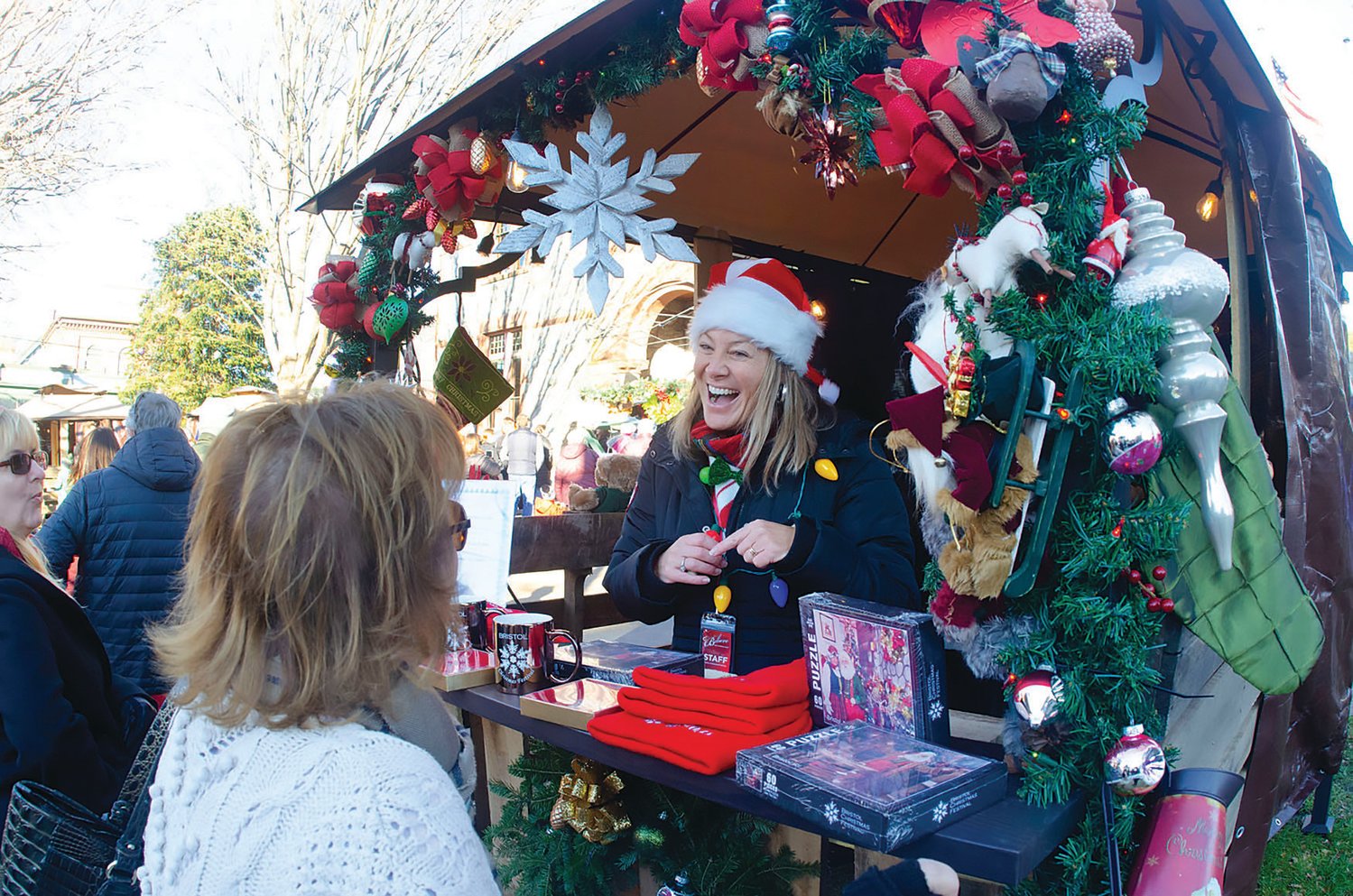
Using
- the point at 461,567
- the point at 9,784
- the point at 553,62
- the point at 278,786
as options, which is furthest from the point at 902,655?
the point at 553,62

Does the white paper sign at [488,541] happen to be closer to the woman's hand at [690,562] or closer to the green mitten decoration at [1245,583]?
the woman's hand at [690,562]

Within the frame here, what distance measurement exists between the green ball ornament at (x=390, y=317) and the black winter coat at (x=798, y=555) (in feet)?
4.95

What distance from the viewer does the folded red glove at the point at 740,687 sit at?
1615mm

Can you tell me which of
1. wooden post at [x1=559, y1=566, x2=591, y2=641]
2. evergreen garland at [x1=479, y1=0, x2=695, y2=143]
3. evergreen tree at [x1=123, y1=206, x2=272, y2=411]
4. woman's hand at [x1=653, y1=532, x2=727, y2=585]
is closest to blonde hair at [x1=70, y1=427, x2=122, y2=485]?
wooden post at [x1=559, y1=566, x2=591, y2=641]

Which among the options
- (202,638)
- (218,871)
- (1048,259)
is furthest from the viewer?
(1048,259)

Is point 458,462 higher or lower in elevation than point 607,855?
higher

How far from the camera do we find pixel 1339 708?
9.05 ft

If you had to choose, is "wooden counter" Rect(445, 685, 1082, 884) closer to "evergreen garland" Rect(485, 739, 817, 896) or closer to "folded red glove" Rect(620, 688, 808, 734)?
"folded red glove" Rect(620, 688, 808, 734)

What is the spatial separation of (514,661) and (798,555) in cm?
78

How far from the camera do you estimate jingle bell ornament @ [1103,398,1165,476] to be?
1.32m

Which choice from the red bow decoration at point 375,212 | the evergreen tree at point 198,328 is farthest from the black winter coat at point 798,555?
the evergreen tree at point 198,328

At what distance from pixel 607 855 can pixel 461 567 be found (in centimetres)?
99

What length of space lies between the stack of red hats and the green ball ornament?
1987 mm

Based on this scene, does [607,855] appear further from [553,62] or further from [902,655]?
[553,62]
